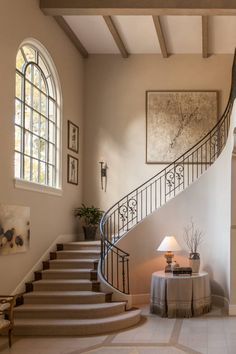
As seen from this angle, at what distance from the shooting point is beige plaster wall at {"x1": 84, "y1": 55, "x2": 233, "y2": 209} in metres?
11.5

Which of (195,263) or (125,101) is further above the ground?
(125,101)

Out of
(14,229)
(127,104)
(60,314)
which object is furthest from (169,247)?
(127,104)

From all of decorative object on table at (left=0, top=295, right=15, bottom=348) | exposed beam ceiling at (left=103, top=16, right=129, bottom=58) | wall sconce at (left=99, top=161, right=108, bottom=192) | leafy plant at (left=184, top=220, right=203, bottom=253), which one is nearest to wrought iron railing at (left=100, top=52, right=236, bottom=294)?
wall sconce at (left=99, top=161, right=108, bottom=192)

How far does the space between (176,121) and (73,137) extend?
2.63m

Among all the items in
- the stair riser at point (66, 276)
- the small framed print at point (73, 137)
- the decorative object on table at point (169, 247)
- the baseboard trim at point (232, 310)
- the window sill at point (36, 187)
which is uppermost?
the small framed print at point (73, 137)

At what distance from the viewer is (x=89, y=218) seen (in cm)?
1083

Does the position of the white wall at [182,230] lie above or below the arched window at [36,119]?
below

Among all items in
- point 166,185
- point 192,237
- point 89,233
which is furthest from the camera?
point 166,185

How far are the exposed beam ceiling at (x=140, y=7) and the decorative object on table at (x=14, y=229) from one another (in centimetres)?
390

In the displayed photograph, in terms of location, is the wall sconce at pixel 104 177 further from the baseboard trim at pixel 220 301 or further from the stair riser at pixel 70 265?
the baseboard trim at pixel 220 301

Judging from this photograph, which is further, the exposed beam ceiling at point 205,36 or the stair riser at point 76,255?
the exposed beam ceiling at point 205,36

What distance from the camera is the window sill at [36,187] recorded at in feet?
25.3

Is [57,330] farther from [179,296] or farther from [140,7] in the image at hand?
[140,7]

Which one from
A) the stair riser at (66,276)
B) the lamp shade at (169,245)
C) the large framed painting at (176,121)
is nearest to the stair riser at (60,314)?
the stair riser at (66,276)
